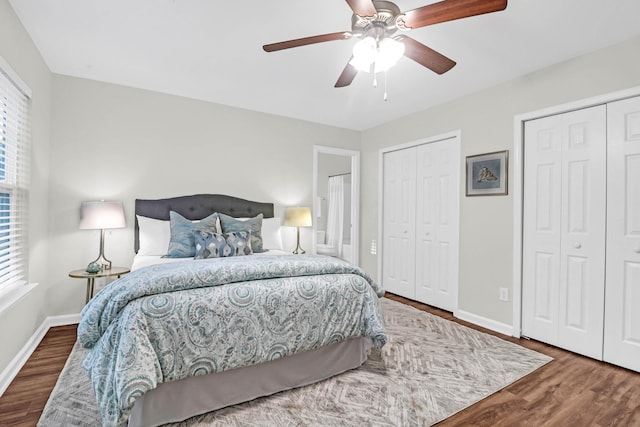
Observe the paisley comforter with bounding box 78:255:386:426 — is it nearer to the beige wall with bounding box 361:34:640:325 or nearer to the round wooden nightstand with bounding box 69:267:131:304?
the round wooden nightstand with bounding box 69:267:131:304

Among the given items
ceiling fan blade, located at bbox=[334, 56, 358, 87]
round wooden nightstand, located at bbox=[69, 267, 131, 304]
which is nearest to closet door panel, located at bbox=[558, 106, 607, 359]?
ceiling fan blade, located at bbox=[334, 56, 358, 87]

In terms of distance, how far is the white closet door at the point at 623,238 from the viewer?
2.36 meters

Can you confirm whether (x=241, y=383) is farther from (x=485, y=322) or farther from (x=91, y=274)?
(x=485, y=322)

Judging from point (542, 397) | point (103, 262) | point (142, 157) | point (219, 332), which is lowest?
point (542, 397)

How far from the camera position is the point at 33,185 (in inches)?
106

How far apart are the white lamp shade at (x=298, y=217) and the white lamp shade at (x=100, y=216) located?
1825 mm

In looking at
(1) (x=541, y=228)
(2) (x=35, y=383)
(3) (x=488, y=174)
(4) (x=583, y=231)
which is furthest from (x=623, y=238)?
(2) (x=35, y=383)

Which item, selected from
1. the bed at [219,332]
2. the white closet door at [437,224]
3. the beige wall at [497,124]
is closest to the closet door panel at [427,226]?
the white closet door at [437,224]

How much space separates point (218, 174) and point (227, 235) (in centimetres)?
113

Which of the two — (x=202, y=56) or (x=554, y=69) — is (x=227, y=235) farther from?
(x=554, y=69)

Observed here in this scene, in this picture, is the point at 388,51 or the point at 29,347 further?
the point at 29,347

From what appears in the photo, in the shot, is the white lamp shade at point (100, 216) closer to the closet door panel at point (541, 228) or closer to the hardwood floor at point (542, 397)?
the hardwood floor at point (542, 397)

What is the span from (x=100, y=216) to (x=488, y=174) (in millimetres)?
3723

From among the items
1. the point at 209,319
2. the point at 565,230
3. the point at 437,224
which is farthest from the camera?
the point at 437,224
